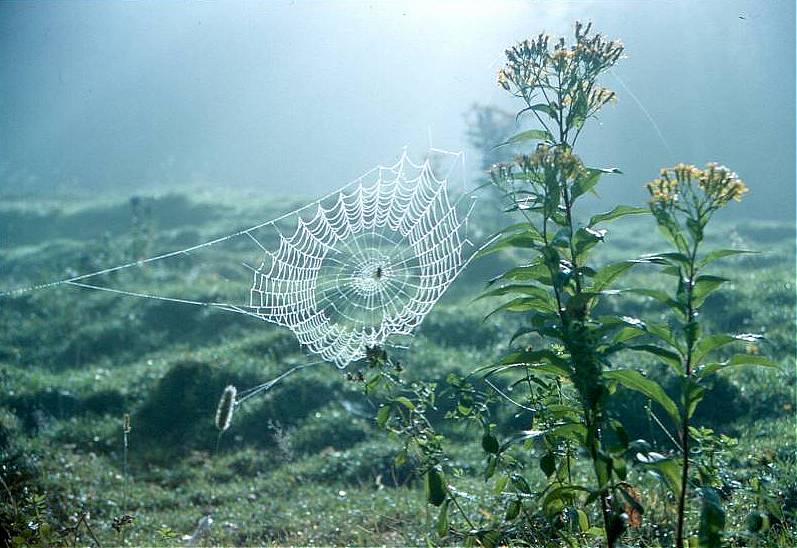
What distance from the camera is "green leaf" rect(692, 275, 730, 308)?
264 cm

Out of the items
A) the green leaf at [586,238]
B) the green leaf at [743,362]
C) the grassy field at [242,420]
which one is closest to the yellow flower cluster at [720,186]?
the green leaf at [586,238]

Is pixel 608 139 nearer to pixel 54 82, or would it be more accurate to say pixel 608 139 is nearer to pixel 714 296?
pixel 714 296

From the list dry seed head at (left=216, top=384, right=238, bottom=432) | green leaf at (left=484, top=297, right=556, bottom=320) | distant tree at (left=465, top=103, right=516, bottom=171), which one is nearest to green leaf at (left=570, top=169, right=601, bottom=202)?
green leaf at (left=484, top=297, right=556, bottom=320)

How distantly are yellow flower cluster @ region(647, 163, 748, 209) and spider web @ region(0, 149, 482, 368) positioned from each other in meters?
1.60

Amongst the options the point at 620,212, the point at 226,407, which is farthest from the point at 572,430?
the point at 226,407

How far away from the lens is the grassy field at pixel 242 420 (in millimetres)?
4961

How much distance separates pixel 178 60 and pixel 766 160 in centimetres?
1820

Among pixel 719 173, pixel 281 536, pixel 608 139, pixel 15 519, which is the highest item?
pixel 608 139

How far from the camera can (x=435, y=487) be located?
10.9 ft

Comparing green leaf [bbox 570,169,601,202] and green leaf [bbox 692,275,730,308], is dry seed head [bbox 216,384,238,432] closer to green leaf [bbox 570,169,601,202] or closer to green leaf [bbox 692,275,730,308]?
green leaf [bbox 570,169,601,202]

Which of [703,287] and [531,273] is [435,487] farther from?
[703,287]

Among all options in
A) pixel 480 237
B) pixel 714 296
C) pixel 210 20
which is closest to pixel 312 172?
pixel 210 20

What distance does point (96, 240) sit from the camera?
14.4 meters

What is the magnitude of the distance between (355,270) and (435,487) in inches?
174
